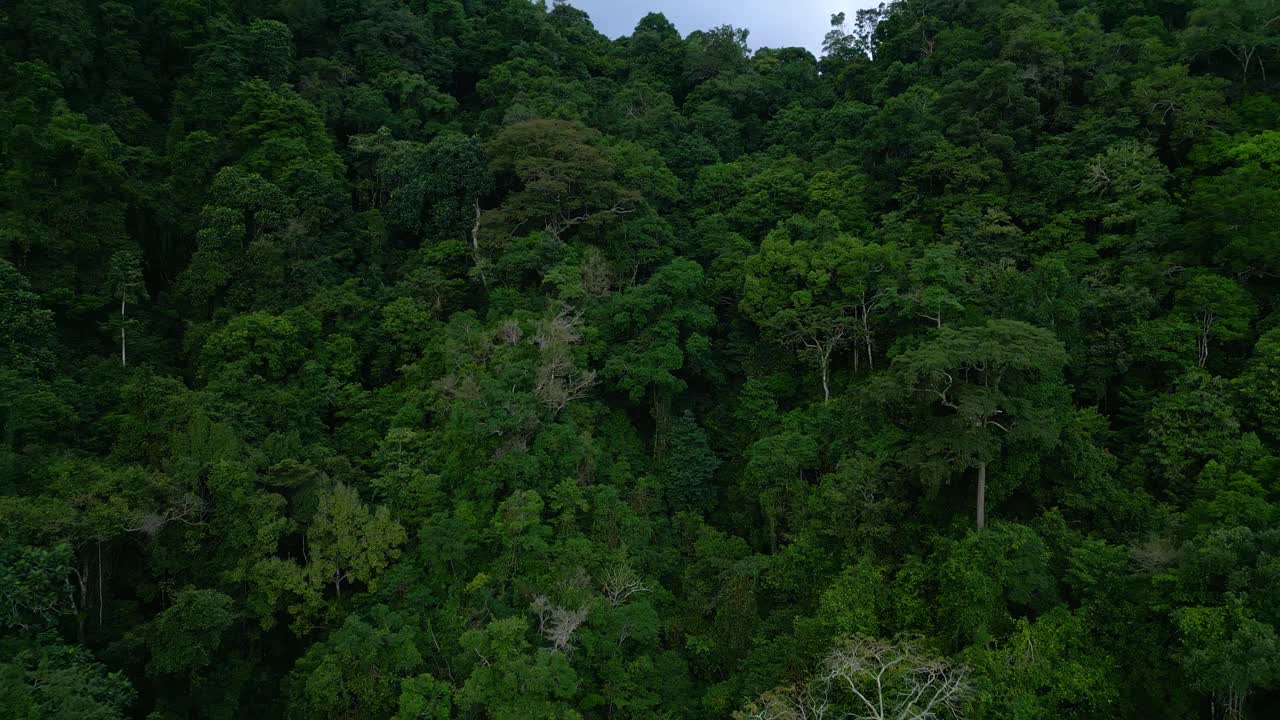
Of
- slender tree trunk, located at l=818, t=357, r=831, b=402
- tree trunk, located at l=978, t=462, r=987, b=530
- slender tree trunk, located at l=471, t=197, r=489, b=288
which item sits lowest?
tree trunk, located at l=978, t=462, r=987, b=530

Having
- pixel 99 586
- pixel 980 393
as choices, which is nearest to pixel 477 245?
pixel 99 586

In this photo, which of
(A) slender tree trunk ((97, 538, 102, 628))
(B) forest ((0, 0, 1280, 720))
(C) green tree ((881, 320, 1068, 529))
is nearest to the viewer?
(B) forest ((0, 0, 1280, 720))

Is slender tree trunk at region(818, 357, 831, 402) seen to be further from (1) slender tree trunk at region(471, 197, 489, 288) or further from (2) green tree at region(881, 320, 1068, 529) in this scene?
(1) slender tree trunk at region(471, 197, 489, 288)

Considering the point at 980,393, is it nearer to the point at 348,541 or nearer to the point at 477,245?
the point at 348,541

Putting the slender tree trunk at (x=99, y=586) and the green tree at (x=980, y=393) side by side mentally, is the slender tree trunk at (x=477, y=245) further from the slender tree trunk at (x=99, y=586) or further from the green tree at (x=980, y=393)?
the green tree at (x=980, y=393)

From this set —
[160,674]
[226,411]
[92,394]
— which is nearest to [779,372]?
[226,411]

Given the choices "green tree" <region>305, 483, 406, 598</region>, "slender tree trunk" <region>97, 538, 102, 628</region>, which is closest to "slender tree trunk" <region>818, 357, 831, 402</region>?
"green tree" <region>305, 483, 406, 598</region>

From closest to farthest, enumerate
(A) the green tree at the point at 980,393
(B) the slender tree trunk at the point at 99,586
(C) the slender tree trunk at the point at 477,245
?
(A) the green tree at the point at 980,393 < (B) the slender tree trunk at the point at 99,586 < (C) the slender tree trunk at the point at 477,245

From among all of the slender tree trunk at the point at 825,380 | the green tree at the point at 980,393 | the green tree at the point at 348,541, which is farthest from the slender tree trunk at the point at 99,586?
the slender tree trunk at the point at 825,380

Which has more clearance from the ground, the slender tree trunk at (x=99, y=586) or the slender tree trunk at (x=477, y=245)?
the slender tree trunk at (x=477, y=245)
